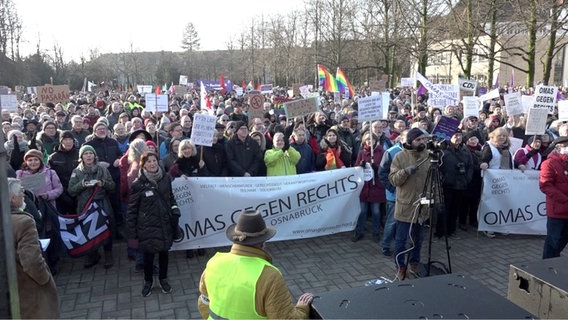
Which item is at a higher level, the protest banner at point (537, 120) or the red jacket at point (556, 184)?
the protest banner at point (537, 120)

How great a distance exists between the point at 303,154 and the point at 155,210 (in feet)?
10.5

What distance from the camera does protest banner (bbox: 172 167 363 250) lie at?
6695mm

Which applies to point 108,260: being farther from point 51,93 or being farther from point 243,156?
point 51,93

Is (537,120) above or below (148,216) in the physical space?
above

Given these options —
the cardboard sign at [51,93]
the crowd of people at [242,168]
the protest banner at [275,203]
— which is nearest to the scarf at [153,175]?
the crowd of people at [242,168]

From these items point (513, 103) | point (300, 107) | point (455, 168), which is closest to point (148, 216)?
point (455, 168)

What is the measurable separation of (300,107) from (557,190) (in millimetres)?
5150

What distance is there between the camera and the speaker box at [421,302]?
1.97 m

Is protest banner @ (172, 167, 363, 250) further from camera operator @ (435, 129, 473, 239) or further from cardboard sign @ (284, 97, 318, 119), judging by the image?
cardboard sign @ (284, 97, 318, 119)

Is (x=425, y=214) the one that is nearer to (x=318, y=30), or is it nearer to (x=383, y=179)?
(x=383, y=179)

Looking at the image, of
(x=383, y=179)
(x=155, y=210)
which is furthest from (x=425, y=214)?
(x=155, y=210)

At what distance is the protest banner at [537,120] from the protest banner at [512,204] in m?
0.96

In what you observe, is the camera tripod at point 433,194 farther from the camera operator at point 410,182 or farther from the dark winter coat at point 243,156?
the dark winter coat at point 243,156

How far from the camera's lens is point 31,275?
11.3 ft
